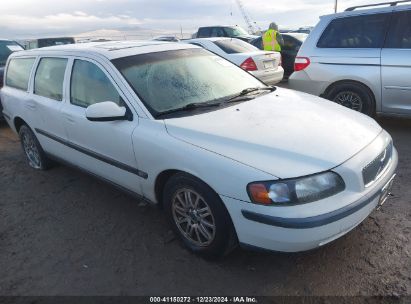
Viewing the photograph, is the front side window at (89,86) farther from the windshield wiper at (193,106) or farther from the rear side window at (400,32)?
the rear side window at (400,32)

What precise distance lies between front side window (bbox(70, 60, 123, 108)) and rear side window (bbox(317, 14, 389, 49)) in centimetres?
365

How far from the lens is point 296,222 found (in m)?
2.17

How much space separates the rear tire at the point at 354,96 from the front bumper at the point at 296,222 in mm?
3197

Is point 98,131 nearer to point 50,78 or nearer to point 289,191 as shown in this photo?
point 50,78

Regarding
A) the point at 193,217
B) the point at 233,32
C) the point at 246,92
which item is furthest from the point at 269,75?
the point at 233,32

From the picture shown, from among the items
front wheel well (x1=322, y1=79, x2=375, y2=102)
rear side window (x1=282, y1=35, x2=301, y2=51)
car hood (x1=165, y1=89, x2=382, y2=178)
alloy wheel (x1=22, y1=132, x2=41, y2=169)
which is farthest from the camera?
rear side window (x1=282, y1=35, x2=301, y2=51)

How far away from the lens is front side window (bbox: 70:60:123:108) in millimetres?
3188

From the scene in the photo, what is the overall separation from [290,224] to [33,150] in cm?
391

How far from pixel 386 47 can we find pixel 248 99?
2866 millimetres

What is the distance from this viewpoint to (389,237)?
2.92 metres

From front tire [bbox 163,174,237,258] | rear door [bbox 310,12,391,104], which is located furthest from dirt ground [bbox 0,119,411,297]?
rear door [bbox 310,12,391,104]

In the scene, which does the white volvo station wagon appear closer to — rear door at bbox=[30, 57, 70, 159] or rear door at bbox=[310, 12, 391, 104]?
rear door at bbox=[30, 57, 70, 159]

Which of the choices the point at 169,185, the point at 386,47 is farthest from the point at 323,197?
the point at 386,47

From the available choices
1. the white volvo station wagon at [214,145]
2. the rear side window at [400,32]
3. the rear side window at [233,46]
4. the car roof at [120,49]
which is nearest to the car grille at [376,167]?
the white volvo station wagon at [214,145]
